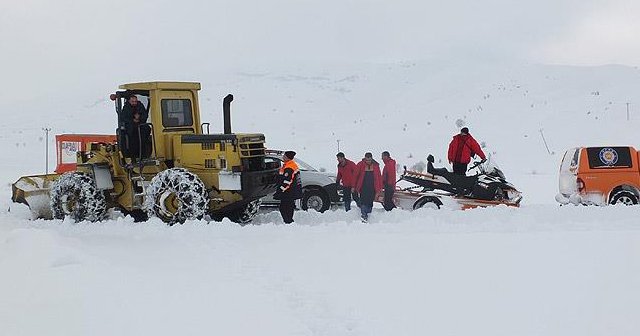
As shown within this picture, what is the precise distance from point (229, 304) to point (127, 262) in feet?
7.74

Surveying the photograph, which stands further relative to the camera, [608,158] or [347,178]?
[347,178]

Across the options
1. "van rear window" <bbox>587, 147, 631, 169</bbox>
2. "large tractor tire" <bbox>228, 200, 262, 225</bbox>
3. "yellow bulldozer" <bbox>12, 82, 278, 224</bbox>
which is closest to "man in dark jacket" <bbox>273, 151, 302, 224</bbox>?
"yellow bulldozer" <bbox>12, 82, 278, 224</bbox>

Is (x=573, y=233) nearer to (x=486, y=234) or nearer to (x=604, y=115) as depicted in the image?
(x=486, y=234)

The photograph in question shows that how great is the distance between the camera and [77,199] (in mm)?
12672

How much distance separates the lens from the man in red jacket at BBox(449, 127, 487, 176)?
1446 centimetres

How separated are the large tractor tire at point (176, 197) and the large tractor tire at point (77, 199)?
1454 millimetres

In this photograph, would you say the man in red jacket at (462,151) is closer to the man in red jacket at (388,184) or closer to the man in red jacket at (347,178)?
the man in red jacket at (388,184)

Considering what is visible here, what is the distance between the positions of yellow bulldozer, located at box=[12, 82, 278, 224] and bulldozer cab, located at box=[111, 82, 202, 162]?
0.06 ft

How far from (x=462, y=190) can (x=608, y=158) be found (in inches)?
117

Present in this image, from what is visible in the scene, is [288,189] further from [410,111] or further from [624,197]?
[410,111]

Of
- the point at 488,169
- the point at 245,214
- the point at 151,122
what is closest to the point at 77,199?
the point at 151,122

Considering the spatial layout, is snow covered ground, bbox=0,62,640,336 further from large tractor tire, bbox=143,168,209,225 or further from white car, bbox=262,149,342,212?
white car, bbox=262,149,342,212

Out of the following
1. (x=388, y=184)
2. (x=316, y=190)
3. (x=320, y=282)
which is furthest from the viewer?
(x=316, y=190)

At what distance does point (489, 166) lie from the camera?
14.5 m
